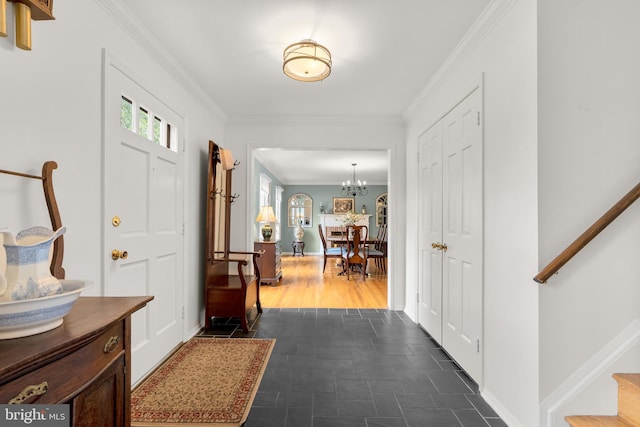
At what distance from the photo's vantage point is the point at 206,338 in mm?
3045

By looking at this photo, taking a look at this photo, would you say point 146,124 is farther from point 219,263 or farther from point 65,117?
point 219,263

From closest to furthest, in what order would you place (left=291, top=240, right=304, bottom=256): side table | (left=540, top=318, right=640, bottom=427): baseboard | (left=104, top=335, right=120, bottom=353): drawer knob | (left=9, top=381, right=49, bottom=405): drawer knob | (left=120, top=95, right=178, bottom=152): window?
(left=9, top=381, right=49, bottom=405): drawer knob < (left=104, top=335, right=120, bottom=353): drawer knob < (left=540, top=318, right=640, bottom=427): baseboard < (left=120, top=95, right=178, bottom=152): window < (left=291, top=240, right=304, bottom=256): side table

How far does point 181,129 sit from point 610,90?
3001 millimetres

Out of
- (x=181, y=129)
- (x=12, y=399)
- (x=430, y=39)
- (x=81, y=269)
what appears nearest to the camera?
(x=12, y=399)

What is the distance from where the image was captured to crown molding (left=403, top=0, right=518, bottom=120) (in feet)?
6.18

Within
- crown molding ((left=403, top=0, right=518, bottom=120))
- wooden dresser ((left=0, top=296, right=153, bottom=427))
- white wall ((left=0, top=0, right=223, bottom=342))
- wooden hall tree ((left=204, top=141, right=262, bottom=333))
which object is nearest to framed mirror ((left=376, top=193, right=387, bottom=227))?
wooden hall tree ((left=204, top=141, right=262, bottom=333))

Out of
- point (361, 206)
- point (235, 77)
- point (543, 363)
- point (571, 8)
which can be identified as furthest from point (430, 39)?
point (361, 206)

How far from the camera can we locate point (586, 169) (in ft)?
5.15

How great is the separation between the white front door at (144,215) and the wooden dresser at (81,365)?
0.96 metres

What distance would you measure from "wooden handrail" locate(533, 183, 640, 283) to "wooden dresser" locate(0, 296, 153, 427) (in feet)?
5.80

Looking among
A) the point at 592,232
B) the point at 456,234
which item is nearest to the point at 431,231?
the point at 456,234

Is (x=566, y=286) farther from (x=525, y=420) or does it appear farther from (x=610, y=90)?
(x=610, y=90)

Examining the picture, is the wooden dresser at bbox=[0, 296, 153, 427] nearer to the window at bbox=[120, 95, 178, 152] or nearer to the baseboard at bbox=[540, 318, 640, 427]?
the window at bbox=[120, 95, 178, 152]

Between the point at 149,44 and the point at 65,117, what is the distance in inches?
40.1
